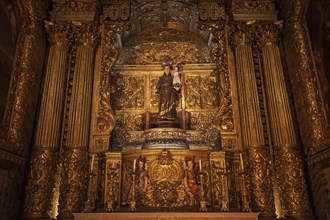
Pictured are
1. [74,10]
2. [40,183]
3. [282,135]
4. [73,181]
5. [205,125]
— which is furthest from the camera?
[205,125]

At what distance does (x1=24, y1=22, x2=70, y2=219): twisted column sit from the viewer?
6.80m

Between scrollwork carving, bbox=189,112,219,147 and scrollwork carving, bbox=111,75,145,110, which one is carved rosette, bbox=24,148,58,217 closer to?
scrollwork carving, bbox=111,75,145,110

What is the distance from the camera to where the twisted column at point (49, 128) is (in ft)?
22.3

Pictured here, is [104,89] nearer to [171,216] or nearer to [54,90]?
[54,90]

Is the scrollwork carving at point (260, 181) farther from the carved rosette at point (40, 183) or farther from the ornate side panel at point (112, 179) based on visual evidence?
the carved rosette at point (40, 183)

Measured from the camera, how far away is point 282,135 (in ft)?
24.1

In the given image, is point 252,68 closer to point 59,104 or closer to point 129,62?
point 129,62

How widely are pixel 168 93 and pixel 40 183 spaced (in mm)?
3934

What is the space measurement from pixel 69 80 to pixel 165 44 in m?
3.56

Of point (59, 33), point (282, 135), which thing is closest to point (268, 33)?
point (282, 135)

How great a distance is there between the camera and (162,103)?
28.9ft

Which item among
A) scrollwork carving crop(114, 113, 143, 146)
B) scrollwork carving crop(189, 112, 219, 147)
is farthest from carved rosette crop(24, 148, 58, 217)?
scrollwork carving crop(189, 112, 219, 147)

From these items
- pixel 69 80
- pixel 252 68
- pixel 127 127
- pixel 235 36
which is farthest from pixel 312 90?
pixel 69 80

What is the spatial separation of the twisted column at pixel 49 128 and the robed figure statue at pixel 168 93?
2.55m
